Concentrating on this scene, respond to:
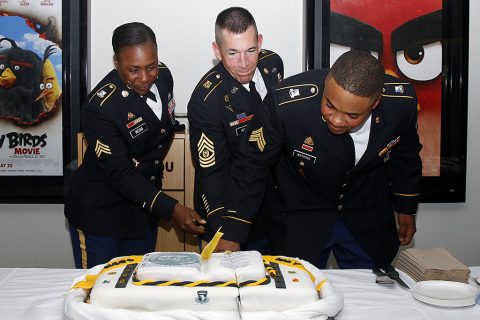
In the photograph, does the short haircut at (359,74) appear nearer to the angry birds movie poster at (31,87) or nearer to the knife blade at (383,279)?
the knife blade at (383,279)

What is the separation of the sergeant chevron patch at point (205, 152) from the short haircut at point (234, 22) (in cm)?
44

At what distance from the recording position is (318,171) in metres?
2.01

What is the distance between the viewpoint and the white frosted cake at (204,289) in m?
1.24

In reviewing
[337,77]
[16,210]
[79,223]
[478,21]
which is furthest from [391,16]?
[16,210]

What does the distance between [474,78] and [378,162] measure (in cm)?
153

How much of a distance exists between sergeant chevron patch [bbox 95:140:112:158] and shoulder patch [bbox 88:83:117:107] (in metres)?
0.15

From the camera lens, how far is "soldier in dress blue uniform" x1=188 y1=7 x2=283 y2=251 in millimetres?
2248

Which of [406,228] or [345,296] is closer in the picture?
[345,296]

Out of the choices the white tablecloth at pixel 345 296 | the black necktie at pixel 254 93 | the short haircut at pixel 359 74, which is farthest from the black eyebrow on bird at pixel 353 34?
the white tablecloth at pixel 345 296

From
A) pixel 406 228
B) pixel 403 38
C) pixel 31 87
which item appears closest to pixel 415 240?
pixel 403 38

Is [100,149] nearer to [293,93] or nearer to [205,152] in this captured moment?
[205,152]

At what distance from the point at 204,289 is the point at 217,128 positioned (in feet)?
3.69

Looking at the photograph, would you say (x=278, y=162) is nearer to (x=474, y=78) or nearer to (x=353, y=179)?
(x=353, y=179)

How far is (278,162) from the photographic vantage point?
6.98 ft
